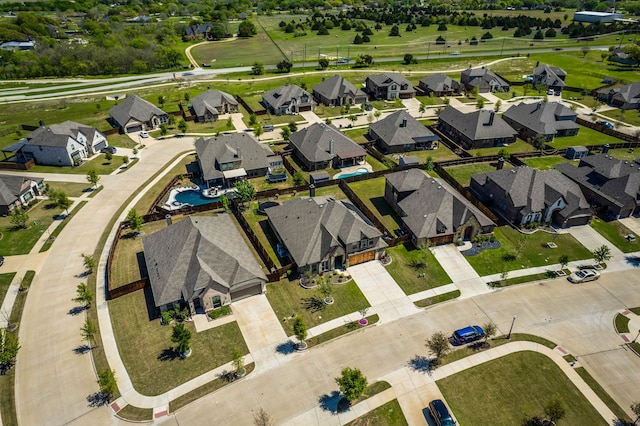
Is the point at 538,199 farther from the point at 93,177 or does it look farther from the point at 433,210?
the point at 93,177

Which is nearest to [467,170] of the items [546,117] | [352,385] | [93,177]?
[546,117]

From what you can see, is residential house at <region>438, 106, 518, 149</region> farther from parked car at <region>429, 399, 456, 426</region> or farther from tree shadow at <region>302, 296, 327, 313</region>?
parked car at <region>429, 399, 456, 426</region>

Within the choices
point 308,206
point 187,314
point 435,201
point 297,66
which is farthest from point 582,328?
point 297,66

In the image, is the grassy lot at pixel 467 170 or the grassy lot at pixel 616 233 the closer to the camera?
the grassy lot at pixel 616 233

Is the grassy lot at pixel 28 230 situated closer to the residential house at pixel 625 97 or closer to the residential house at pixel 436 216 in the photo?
the residential house at pixel 436 216

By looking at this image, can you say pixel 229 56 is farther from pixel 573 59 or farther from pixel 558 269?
pixel 558 269

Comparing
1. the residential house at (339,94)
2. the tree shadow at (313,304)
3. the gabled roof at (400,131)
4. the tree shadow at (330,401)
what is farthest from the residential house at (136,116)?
the tree shadow at (330,401)
